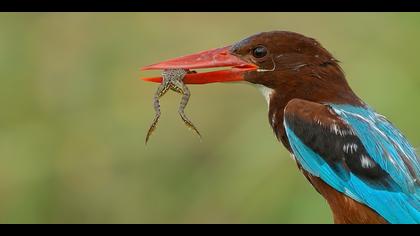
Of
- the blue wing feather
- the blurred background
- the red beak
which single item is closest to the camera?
the blue wing feather

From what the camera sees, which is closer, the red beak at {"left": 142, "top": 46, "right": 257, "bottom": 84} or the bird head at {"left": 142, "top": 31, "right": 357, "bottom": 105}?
the bird head at {"left": 142, "top": 31, "right": 357, "bottom": 105}

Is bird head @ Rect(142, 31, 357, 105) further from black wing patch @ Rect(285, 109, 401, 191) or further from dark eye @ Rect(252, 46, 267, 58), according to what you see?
black wing patch @ Rect(285, 109, 401, 191)

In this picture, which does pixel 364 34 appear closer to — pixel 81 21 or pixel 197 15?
pixel 197 15

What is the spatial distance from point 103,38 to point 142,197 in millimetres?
1151

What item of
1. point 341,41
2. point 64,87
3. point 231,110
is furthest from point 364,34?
point 64,87

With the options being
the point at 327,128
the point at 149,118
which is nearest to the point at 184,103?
the point at 327,128

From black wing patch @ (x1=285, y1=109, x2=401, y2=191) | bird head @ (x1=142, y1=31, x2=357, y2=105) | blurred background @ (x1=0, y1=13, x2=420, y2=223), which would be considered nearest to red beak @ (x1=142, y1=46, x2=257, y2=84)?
bird head @ (x1=142, y1=31, x2=357, y2=105)

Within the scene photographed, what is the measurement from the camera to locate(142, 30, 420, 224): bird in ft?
10.9

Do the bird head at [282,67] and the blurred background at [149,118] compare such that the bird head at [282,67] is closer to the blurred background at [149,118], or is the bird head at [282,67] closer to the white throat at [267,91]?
the white throat at [267,91]

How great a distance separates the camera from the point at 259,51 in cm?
369

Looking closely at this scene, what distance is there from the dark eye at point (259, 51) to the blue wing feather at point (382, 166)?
339 millimetres

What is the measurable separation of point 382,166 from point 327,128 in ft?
0.79

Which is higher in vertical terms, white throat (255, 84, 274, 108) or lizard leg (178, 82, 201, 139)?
white throat (255, 84, 274, 108)

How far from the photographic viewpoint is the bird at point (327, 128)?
3.33m
